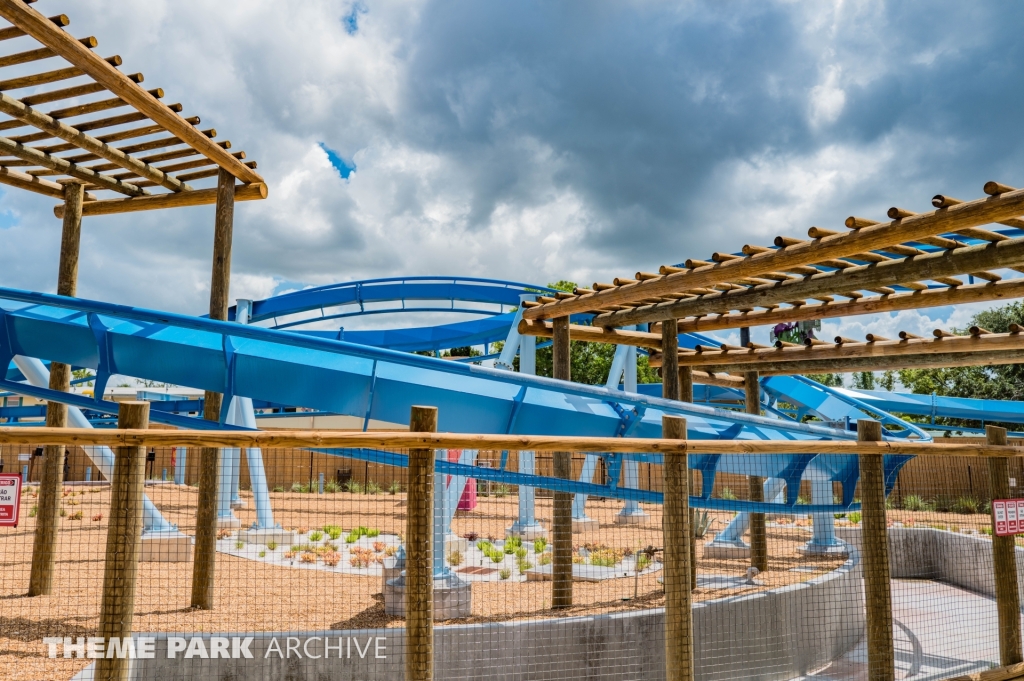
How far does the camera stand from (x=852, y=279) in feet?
23.2

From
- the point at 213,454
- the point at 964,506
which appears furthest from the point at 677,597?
the point at 964,506

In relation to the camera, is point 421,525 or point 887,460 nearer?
point 421,525

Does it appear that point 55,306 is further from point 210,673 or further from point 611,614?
point 611,614

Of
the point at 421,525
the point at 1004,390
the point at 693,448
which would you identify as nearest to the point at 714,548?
the point at 693,448

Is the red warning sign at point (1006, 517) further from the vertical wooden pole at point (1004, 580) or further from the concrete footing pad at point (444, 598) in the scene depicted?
the concrete footing pad at point (444, 598)

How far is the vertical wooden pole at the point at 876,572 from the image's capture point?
5.20 m

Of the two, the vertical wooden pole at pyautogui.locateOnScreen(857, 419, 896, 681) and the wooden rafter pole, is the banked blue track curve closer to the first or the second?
the wooden rafter pole

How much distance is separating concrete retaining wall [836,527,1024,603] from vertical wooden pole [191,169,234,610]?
855cm

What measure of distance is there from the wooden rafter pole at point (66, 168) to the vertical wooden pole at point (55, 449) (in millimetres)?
331

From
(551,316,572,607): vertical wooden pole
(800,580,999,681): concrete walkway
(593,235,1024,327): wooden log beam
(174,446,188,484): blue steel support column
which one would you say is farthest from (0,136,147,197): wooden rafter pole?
(174,446,188,484): blue steel support column

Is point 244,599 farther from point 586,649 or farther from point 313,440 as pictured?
point 313,440

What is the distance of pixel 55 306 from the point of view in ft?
22.9

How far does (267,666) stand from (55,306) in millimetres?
3946

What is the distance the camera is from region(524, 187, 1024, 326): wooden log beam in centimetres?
518
